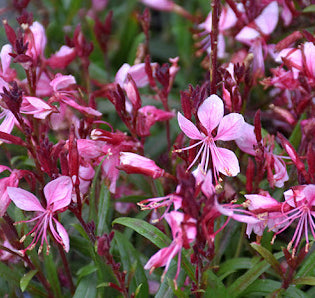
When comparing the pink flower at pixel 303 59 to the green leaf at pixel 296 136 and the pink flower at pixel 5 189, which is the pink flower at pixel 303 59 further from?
the pink flower at pixel 5 189

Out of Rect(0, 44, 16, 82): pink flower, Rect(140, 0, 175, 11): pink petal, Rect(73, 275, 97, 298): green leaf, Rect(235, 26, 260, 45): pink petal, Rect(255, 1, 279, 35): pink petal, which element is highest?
Rect(255, 1, 279, 35): pink petal

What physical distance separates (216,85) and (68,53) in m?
0.57

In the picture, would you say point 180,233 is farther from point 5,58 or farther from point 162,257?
point 5,58

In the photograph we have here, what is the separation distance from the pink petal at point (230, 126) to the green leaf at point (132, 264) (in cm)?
40

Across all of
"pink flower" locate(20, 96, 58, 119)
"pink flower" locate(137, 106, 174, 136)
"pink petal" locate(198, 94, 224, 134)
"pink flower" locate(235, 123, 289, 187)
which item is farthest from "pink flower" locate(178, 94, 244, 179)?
"pink flower" locate(20, 96, 58, 119)

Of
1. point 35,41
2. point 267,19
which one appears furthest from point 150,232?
point 267,19

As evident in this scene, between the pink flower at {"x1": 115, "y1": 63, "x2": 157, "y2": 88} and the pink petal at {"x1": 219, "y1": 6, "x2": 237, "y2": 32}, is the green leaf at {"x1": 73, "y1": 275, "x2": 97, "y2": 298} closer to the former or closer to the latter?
the pink flower at {"x1": 115, "y1": 63, "x2": 157, "y2": 88}

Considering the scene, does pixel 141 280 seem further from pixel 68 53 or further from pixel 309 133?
pixel 68 53

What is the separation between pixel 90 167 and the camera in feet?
3.85

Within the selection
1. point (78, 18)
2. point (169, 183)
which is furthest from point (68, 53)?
point (78, 18)

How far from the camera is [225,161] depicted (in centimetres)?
102

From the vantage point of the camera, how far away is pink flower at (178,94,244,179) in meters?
0.98

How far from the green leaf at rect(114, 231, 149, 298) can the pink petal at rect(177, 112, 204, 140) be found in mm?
368

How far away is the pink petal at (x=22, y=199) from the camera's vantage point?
1.00 m
